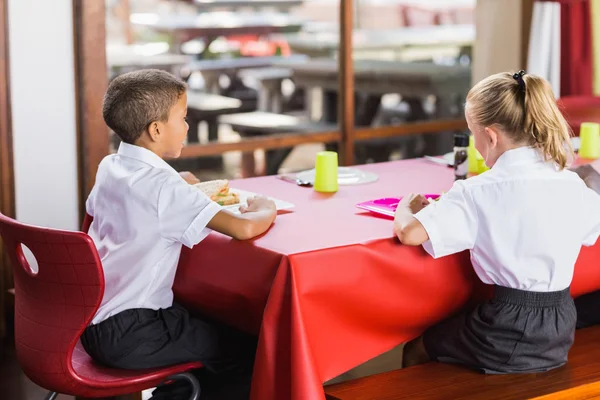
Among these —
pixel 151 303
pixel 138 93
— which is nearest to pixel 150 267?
pixel 151 303

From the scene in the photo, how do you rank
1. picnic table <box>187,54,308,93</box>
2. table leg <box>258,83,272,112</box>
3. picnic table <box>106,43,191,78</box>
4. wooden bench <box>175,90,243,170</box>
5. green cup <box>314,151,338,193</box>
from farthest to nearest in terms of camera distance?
table leg <box>258,83,272,112</box>
picnic table <box>187,54,308,93</box>
wooden bench <box>175,90,243,170</box>
picnic table <box>106,43,191,78</box>
green cup <box>314,151,338,193</box>

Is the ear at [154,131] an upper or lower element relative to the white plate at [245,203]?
upper

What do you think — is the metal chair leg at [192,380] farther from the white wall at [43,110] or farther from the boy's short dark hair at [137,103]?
the white wall at [43,110]

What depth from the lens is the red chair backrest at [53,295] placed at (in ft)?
6.84

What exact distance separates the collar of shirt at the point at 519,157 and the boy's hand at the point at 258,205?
22.1 inches

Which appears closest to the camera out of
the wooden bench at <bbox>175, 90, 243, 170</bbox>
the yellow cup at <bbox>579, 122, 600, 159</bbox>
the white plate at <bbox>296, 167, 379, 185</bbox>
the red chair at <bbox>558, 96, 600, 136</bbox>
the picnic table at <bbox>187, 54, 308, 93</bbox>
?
the white plate at <bbox>296, 167, 379, 185</bbox>

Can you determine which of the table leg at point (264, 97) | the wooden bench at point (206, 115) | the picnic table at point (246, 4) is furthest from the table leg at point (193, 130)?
the picnic table at point (246, 4)

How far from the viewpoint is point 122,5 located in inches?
156

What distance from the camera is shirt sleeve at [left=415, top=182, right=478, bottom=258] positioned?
2225 millimetres

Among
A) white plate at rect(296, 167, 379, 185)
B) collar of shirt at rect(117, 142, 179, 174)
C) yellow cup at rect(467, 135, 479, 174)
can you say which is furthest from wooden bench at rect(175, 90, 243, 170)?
collar of shirt at rect(117, 142, 179, 174)

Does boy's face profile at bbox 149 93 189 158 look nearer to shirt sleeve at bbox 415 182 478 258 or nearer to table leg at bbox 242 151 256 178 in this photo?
shirt sleeve at bbox 415 182 478 258

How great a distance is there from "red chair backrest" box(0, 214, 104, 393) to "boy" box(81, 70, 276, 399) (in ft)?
0.43

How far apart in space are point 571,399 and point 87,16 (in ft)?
7.51

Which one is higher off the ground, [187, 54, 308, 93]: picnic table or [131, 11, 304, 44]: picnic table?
[131, 11, 304, 44]: picnic table
